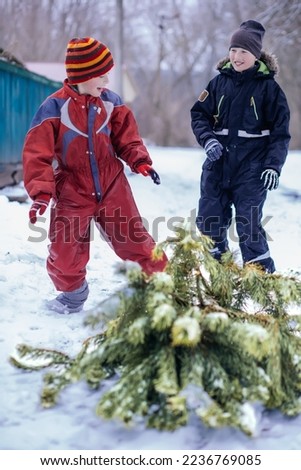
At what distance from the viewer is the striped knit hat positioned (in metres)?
3.51

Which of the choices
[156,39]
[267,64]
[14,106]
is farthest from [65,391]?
[156,39]

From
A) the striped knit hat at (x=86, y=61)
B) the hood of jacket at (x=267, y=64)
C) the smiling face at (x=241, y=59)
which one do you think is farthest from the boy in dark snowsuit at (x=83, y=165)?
the hood of jacket at (x=267, y=64)

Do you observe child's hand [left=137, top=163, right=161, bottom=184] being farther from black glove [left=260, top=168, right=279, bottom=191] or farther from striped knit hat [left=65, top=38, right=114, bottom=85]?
black glove [left=260, top=168, right=279, bottom=191]

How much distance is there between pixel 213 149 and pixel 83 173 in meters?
1.06

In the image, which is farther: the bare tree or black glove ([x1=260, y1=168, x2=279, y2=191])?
the bare tree

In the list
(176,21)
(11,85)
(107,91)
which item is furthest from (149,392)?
(176,21)

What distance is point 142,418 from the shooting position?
7.16ft

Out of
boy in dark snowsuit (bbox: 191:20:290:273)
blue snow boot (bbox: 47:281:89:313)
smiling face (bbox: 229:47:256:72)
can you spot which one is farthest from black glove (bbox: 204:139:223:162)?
blue snow boot (bbox: 47:281:89:313)

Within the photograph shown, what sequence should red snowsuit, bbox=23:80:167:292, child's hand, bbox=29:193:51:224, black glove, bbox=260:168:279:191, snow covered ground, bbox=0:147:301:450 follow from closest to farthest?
1. snow covered ground, bbox=0:147:301:450
2. child's hand, bbox=29:193:51:224
3. red snowsuit, bbox=23:80:167:292
4. black glove, bbox=260:168:279:191

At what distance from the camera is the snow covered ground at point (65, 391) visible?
210 centimetres

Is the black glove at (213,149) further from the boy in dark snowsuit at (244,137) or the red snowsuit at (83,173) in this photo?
the red snowsuit at (83,173)

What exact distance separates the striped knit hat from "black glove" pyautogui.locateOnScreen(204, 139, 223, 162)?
0.98 metres

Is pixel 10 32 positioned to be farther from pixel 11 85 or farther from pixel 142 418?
pixel 142 418

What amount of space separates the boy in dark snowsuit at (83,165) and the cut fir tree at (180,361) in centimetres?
100
